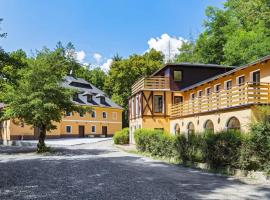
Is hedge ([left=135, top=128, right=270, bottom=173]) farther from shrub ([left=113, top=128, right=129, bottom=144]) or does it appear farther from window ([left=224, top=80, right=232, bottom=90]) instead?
shrub ([left=113, top=128, right=129, bottom=144])

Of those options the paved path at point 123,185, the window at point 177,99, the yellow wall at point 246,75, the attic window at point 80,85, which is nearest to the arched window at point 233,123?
the yellow wall at point 246,75

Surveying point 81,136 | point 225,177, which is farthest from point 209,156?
point 81,136

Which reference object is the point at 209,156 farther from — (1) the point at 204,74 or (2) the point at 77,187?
(1) the point at 204,74

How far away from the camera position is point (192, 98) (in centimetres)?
3634

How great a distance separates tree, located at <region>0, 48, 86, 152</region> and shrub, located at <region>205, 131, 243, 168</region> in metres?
15.1

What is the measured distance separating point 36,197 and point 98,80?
2854 inches

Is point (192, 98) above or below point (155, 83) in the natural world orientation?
below

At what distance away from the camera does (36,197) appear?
34.1 ft

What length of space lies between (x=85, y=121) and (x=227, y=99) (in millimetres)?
40288

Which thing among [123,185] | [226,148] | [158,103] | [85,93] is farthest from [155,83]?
Answer: [123,185]

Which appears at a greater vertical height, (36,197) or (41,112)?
(41,112)

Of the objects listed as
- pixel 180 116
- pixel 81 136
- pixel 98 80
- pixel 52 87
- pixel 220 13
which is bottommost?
pixel 81 136

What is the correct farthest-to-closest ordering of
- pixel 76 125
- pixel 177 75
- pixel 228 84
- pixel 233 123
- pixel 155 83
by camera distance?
pixel 76 125 → pixel 177 75 → pixel 155 83 → pixel 228 84 → pixel 233 123

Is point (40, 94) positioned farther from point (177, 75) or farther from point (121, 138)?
point (121, 138)
